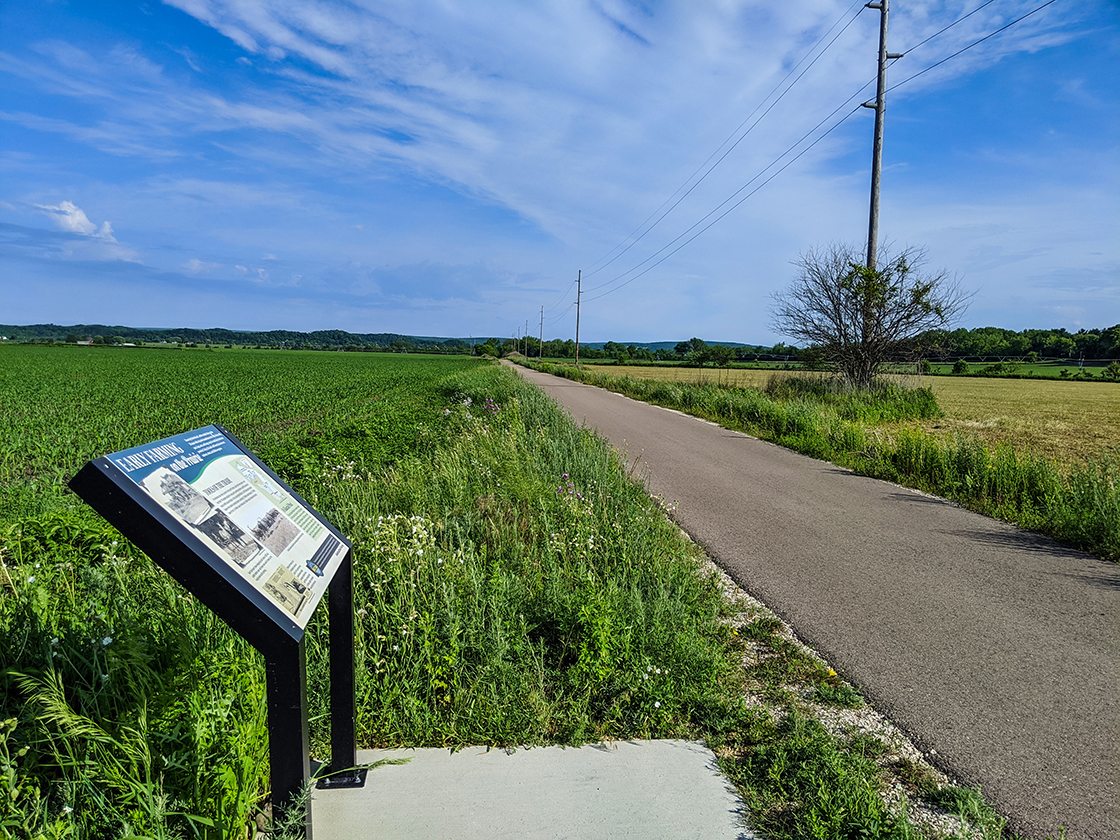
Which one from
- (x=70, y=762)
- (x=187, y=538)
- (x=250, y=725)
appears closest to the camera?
(x=187, y=538)

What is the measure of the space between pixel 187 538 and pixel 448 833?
1559 mm

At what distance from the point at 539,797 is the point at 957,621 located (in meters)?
3.44

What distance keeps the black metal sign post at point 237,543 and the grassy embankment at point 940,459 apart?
23.3ft

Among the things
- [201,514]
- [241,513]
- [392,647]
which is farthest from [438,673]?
[201,514]

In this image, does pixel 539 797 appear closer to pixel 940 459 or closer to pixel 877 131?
pixel 940 459

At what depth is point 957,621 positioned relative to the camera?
4328mm

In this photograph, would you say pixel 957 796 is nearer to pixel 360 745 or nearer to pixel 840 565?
pixel 360 745

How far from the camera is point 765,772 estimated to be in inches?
108

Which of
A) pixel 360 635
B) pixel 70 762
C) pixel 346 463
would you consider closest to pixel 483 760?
pixel 360 635

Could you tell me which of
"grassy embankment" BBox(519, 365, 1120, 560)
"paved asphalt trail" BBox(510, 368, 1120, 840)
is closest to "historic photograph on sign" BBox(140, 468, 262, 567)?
"paved asphalt trail" BBox(510, 368, 1120, 840)

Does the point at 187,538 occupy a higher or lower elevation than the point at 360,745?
higher

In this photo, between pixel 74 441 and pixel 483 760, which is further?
pixel 74 441

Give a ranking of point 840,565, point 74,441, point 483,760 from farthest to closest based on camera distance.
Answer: point 74,441 < point 840,565 < point 483,760

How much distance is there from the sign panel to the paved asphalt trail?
299 cm
